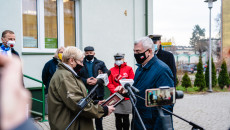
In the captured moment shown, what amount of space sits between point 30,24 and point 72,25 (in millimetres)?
1524

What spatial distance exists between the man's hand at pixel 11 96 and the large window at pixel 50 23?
7.02 meters

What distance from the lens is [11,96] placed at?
56 centimetres

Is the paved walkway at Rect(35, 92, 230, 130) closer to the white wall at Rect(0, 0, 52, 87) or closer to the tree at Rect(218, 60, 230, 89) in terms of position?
the white wall at Rect(0, 0, 52, 87)

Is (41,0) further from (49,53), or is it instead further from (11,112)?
(11,112)

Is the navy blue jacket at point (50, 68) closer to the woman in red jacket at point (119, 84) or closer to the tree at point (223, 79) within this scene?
the woman in red jacket at point (119, 84)

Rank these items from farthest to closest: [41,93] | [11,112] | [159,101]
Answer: [41,93] < [159,101] < [11,112]

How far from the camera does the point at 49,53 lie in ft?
23.5

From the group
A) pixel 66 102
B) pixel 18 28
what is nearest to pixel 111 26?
pixel 18 28

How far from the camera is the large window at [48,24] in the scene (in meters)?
6.98

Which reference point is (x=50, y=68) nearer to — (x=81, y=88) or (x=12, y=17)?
(x=12, y=17)

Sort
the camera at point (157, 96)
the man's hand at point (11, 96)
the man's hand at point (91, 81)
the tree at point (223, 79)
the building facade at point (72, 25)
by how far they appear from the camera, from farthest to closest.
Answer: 1. the tree at point (223, 79)
2. the building facade at point (72, 25)
3. the man's hand at point (91, 81)
4. the camera at point (157, 96)
5. the man's hand at point (11, 96)

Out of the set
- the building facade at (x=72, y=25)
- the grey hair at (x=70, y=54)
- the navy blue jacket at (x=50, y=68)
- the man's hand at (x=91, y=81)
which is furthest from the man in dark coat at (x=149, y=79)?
the building facade at (x=72, y=25)

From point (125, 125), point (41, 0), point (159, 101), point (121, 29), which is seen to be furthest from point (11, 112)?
point (121, 29)

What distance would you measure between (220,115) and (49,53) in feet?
20.5
